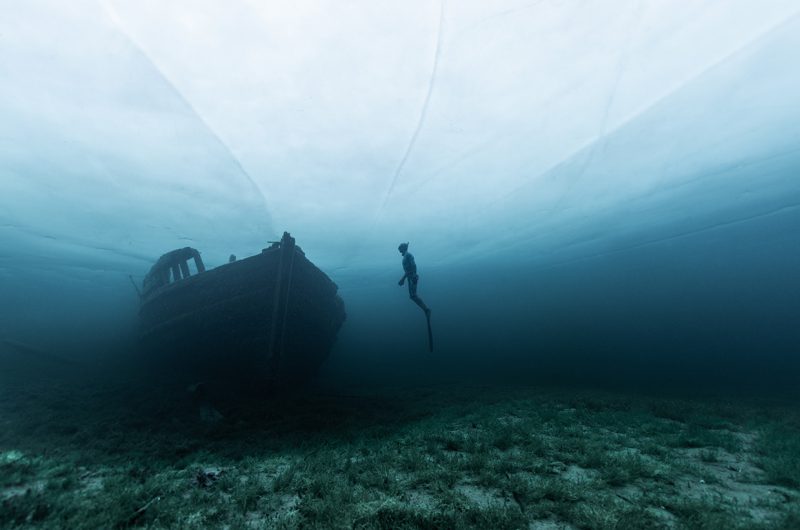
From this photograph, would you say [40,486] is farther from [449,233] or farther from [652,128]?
[449,233]

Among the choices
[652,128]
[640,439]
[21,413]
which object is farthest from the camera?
[652,128]

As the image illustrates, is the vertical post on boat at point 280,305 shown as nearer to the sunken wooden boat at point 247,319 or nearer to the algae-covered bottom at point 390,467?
the sunken wooden boat at point 247,319

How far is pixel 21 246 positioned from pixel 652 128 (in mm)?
39724

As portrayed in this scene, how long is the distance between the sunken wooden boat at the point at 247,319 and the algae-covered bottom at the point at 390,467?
2364 mm

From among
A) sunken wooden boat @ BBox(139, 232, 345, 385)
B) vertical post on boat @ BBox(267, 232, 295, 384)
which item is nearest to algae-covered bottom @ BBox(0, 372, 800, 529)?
vertical post on boat @ BBox(267, 232, 295, 384)

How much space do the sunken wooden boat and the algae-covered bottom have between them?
236 cm

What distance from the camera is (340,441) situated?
6.34m

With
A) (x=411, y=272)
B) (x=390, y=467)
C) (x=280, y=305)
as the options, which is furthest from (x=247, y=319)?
(x=390, y=467)

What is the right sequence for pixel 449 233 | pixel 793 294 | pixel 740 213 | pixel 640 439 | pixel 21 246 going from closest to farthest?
pixel 640 439 → pixel 21 246 → pixel 449 233 → pixel 740 213 → pixel 793 294

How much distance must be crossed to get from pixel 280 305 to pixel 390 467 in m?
7.51

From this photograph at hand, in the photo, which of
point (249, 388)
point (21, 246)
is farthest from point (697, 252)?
point (21, 246)

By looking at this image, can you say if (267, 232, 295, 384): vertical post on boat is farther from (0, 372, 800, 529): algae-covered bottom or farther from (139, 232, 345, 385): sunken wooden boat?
(0, 372, 800, 529): algae-covered bottom


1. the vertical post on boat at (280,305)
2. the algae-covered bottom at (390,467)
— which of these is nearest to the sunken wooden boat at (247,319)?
the vertical post on boat at (280,305)

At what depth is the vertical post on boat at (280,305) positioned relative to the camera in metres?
10.4
